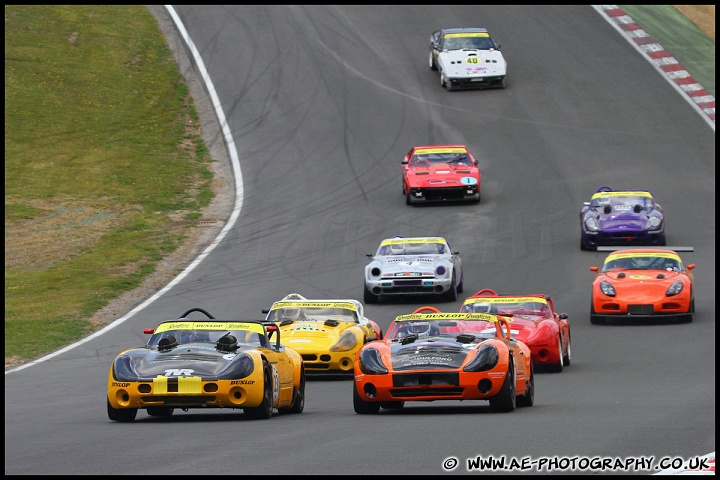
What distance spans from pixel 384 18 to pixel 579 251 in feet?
83.0

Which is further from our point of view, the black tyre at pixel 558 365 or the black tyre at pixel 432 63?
the black tyre at pixel 432 63

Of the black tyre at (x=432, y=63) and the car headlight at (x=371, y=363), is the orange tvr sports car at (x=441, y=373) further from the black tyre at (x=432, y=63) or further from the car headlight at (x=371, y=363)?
the black tyre at (x=432, y=63)

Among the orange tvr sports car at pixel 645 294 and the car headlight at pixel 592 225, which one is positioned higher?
the car headlight at pixel 592 225

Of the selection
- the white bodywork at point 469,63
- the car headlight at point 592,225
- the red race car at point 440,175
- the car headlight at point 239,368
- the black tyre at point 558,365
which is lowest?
the black tyre at point 558,365

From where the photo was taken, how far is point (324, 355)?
19047 mm

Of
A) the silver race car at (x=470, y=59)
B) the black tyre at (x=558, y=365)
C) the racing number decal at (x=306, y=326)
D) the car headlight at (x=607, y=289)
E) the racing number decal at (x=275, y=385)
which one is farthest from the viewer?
the silver race car at (x=470, y=59)

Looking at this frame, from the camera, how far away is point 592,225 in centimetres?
3033

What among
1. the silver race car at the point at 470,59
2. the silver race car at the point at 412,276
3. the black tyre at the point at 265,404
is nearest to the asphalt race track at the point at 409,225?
the black tyre at the point at 265,404

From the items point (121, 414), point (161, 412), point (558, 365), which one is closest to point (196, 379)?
point (121, 414)

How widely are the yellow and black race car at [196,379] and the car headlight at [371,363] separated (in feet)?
3.02

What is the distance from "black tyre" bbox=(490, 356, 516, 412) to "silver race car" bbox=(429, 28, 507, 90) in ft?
107

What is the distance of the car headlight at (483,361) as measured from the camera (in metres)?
13.5

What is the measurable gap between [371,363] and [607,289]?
1106cm

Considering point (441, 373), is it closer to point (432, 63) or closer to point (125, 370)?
point (125, 370)
